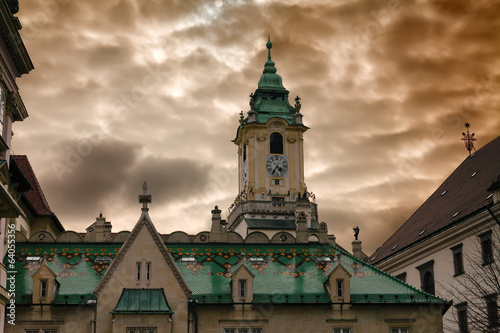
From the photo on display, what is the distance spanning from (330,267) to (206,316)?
9914 mm

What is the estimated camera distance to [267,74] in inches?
5487

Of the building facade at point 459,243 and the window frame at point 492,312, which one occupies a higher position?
the building facade at point 459,243

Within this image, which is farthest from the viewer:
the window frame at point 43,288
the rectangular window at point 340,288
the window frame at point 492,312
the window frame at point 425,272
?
the window frame at point 425,272

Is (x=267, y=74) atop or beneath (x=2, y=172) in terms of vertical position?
atop

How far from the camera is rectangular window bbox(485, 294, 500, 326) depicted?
4860 cm

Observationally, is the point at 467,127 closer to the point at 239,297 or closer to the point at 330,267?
the point at 330,267

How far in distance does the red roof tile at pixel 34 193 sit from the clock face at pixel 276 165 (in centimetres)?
5886

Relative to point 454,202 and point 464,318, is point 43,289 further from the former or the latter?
point 454,202

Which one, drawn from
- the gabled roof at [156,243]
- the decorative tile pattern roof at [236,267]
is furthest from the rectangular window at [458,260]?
the gabled roof at [156,243]

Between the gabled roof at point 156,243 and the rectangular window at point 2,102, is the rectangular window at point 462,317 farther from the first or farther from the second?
the rectangular window at point 2,102

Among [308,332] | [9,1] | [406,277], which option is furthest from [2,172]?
[406,277]

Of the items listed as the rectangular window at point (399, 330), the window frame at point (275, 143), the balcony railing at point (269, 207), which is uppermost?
the window frame at point (275, 143)

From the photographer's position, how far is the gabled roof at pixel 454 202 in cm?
6706

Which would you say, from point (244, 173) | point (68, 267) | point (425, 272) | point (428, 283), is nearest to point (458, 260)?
point (428, 283)
